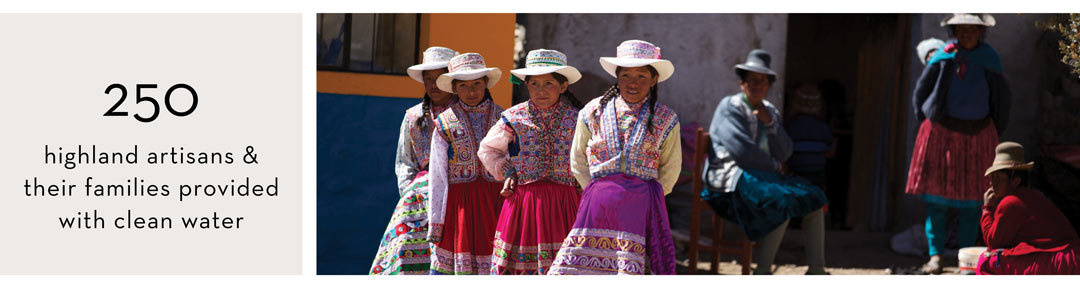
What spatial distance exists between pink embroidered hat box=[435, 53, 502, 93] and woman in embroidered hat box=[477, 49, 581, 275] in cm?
36

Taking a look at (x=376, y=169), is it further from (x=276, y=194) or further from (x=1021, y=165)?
(x=1021, y=165)

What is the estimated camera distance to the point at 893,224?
1066 centimetres

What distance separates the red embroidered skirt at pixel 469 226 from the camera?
6.88 meters

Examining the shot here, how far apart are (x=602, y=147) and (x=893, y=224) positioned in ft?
17.1

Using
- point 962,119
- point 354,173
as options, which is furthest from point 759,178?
point 354,173

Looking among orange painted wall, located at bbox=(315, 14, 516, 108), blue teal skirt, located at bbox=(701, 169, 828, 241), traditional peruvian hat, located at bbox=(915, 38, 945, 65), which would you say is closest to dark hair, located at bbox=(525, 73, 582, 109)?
blue teal skirt, located at bbox=(701, 169, 828, 241)

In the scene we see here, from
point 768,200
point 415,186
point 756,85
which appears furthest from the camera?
point 756,85

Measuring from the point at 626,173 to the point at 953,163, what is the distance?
3329mm

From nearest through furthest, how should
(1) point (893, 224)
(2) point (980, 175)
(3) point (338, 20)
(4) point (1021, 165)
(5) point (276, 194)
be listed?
(4) point (1021, 165), (5) point (276, 194), (2) point (980, 175), (3) point (338, 20), (1) point (893, 224)

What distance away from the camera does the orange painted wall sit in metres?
8.85

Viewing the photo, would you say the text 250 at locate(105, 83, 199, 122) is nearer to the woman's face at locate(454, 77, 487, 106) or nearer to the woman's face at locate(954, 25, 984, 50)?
the woman's face at locate(454, 77, 487, 106)

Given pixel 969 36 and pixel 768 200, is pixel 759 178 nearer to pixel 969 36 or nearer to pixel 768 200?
pixel 768 200

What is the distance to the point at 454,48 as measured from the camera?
889 centimetres

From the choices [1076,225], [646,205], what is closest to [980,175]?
[1076,225]
